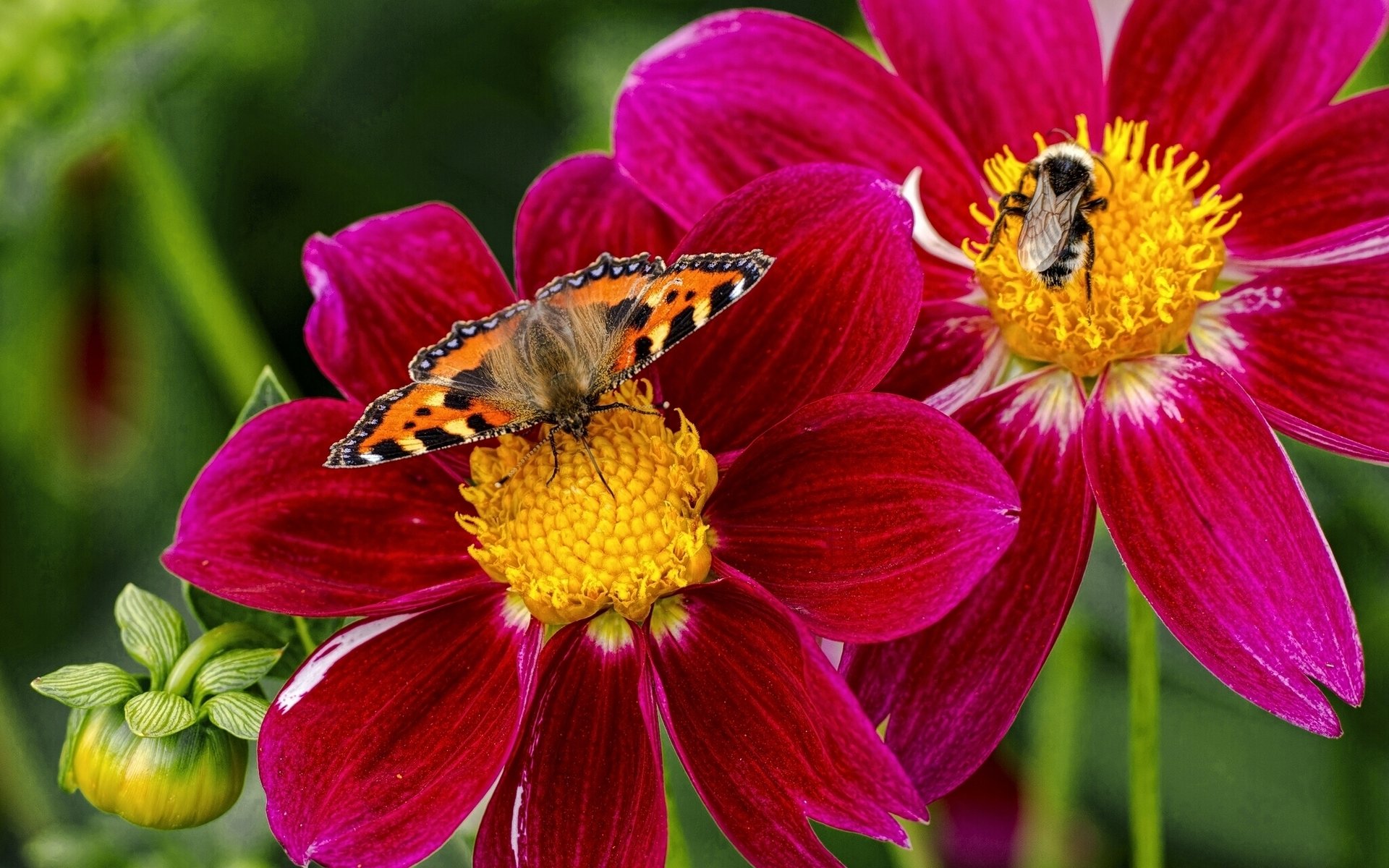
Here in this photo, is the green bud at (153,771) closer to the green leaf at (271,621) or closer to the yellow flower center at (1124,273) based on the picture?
the green leaf at (271,621)

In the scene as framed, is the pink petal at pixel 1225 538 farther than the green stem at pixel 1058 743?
No

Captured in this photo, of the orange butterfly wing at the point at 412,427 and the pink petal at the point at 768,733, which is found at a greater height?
the orange butterfly wing at the point at 412,427

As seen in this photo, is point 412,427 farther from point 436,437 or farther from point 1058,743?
point 1058,743

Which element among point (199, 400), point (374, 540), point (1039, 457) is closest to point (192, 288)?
point (199, 400)

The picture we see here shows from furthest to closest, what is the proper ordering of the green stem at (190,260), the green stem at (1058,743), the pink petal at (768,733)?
the green stem at (190,260), the green stem at (1058,743), the pink petal at (768,733)

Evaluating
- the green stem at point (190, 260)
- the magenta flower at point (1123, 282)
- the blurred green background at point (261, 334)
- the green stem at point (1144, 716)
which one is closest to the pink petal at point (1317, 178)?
the magenta flower at point (1123, 282)

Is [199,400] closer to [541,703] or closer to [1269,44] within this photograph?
[541,703]
